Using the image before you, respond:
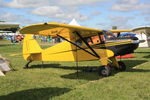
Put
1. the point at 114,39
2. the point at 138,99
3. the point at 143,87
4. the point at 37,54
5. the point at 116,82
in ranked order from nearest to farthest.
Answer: the point at 138,99, the point at 143,87, the point at 116,82, the point at 114,39, the point at 37,54

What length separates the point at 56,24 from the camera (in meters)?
6.68

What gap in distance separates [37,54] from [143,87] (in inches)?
238

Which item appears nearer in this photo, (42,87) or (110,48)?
(42,87)

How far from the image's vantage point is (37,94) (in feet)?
19.0

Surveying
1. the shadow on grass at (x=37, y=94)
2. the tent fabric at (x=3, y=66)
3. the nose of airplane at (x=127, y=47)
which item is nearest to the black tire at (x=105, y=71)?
the nose of airplane at (x=127, y=47)

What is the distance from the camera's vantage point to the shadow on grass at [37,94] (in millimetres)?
5473

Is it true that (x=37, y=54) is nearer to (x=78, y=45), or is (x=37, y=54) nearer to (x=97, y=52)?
(x=78, y=45)

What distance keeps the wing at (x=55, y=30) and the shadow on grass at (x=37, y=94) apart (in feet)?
6.67

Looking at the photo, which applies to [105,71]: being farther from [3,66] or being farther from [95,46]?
[3,66]

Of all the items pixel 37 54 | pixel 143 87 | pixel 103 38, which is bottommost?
pixel 143 87

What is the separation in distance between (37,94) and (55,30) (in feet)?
9.42

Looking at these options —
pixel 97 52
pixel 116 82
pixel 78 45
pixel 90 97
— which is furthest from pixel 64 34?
pixel 90 97

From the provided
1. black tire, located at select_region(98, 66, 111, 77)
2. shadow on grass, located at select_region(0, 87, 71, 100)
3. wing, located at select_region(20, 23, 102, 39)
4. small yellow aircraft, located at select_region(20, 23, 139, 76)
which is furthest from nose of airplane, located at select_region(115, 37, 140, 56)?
shadow on grass, located at select_region(0, 87, 71, 100)

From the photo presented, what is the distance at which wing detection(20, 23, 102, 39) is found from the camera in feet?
22.5
